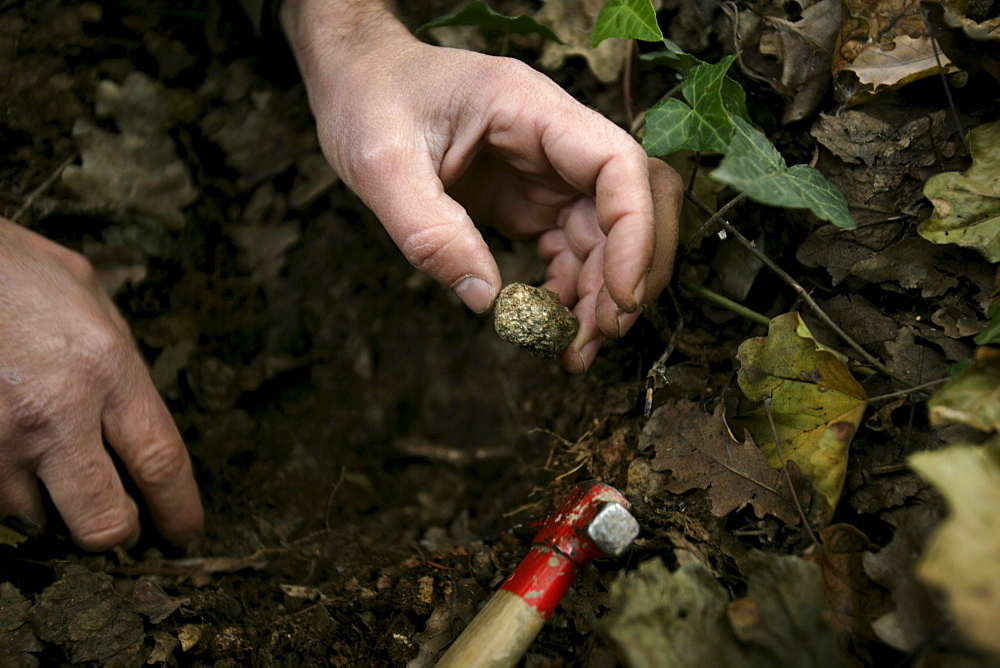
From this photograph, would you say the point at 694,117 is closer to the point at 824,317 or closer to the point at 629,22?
the point at 629,22

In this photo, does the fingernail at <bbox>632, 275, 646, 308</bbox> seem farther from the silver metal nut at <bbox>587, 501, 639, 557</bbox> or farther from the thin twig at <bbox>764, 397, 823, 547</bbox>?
the silver metal nut at <bbox>587, 501, 639, 557</bbox>

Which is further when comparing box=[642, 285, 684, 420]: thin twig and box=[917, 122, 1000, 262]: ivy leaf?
box=[642, 285, 684, 420]: thin twig

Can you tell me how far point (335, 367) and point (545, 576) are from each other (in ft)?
5.57

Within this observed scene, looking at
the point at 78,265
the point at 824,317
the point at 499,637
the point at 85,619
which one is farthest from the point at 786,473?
the point at 78,265

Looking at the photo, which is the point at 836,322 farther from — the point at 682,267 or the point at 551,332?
the point at 551,332

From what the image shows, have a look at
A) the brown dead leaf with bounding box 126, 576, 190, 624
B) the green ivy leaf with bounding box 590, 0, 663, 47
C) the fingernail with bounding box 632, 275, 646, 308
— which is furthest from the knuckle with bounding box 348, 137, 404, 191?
the brown dead leaf with bounding box 126, 576, 190, 624

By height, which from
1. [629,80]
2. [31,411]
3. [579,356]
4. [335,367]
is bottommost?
[335,367]

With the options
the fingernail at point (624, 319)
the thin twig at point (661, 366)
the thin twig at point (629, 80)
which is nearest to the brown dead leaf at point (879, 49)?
the thin twig at point (629, 80)

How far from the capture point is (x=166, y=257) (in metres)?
2.63

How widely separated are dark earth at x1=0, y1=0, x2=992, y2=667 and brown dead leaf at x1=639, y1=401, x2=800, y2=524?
5cm

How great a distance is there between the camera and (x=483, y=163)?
224cm

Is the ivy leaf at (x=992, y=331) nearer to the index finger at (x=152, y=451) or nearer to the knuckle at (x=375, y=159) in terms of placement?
the knuckle at (x=375, y=159)

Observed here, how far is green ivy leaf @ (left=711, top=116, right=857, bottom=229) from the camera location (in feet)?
4.73

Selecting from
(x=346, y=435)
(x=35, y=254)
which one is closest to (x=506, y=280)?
(x=346, y=435)
